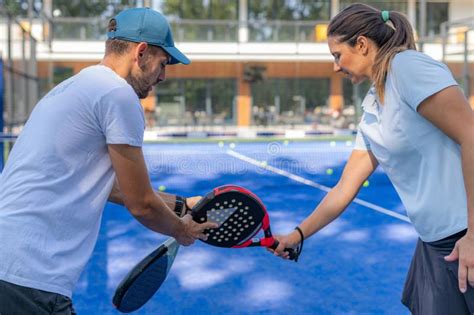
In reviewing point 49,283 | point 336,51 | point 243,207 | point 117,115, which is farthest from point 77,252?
point 336,51

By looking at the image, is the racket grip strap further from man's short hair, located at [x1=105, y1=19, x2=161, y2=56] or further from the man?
man's short hair, located at [x1=105, y1=19, x2=161, y2=56]

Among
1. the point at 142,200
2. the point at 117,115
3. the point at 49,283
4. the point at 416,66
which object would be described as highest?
the point at 416,66

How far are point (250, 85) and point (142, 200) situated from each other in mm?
26774

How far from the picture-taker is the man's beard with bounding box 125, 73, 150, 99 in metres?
2.20

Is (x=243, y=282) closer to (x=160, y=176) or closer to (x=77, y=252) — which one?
(x=77, y=252)

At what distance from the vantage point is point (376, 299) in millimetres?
4301

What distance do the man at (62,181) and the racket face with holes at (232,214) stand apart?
0.54 meters

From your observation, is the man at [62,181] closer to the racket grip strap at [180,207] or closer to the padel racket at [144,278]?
the padel racket at [144,278]

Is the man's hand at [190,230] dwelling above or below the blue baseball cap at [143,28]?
below

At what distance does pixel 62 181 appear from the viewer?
1.99 m

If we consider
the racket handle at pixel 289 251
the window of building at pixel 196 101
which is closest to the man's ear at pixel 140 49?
the racket handle at pixel 289 251

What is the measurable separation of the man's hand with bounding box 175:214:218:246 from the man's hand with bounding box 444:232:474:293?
1059 millimetres

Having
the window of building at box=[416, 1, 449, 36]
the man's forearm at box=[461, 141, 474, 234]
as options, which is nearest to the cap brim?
the man's forearm at box=[461, 141, 474, 234]

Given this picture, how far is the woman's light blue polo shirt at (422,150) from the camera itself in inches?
77.4
